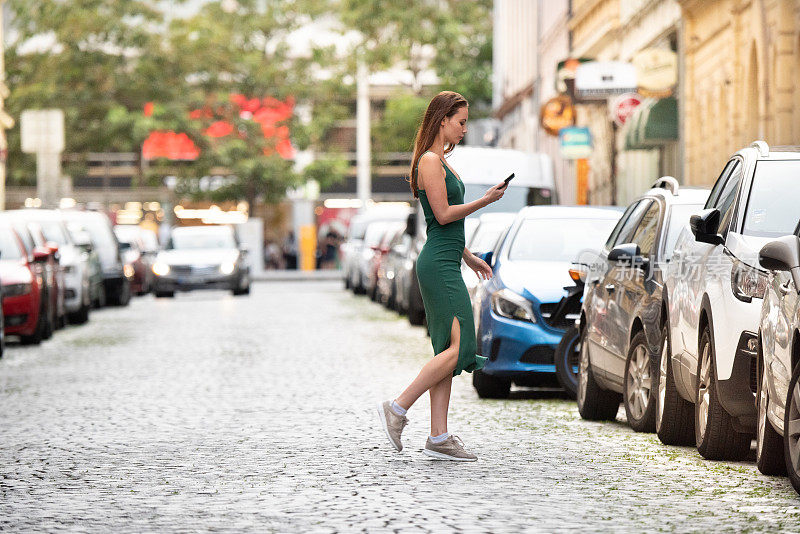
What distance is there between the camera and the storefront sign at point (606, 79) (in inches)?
1196

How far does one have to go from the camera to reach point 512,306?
45.0 feet

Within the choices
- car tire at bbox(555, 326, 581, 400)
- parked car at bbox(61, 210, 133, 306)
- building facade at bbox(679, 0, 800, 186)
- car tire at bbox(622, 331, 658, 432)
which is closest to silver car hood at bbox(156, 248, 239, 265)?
parked car at bbox(61, 210, 133, 306)

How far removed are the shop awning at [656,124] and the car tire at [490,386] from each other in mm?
16959

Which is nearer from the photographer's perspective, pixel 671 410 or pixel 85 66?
pixel 671 410

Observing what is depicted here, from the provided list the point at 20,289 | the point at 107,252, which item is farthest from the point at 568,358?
the point at 107,252

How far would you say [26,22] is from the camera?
6097cm

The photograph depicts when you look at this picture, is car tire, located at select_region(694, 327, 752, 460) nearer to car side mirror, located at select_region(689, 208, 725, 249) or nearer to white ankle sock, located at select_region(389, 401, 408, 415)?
car side mirror, located at select_region(689, 208, 725, 249)

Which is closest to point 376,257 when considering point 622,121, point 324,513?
point 622,121

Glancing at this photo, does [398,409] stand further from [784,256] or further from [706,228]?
[784,256]

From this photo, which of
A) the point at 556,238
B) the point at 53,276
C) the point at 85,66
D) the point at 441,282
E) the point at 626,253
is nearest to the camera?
the point at 441,282

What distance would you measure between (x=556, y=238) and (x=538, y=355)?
174 cm

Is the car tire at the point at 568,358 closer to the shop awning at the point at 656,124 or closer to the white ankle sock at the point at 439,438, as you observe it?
the white ankle sock at the point at 439,438

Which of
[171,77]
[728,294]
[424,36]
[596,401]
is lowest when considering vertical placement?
[596,401]

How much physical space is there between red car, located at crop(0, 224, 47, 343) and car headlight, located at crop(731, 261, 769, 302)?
1352cm
